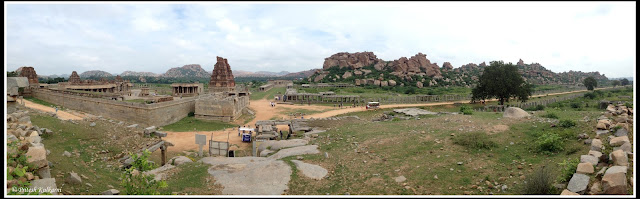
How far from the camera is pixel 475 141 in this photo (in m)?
10.1

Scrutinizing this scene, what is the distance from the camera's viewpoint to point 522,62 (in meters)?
120

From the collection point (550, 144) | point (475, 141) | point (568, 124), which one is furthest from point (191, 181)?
point (568, 124)

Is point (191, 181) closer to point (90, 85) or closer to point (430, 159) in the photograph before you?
point (430, 159)

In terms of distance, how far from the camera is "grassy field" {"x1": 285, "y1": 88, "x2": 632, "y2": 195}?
7.57m

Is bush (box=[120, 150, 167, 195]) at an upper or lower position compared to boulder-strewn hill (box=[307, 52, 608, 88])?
lower

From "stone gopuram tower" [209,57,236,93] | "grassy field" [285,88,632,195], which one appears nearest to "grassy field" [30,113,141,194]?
"grassy field" [285,88,632,195]

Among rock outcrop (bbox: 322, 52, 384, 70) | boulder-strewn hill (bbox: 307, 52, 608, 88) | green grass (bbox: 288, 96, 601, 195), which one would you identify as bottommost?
green grass (bbox: 288, 96, 601, 195)

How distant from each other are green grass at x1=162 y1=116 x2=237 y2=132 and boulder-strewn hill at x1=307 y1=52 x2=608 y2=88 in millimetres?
50949

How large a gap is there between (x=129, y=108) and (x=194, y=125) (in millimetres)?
5062

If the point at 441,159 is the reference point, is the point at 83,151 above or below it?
below

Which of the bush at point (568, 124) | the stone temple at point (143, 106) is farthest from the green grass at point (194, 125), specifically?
the bush at point (568, 124)

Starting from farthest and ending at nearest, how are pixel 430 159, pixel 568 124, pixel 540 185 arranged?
pixel 568 124, pixel 430 159, pixel 540 185

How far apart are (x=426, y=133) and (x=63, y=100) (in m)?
32.6

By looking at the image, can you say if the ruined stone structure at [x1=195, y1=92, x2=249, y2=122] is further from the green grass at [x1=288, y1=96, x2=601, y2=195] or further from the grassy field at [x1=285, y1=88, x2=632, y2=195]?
the green grass at [x1=288, y1=96, x2=601, y2=195]
